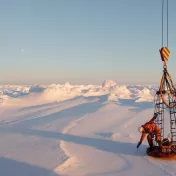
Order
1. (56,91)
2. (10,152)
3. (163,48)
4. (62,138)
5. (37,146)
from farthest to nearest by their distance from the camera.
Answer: (56,91) → (62,138) → (37,146) → (10,152) → (163,48)

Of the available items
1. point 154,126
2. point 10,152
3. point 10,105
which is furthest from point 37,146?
point 10,105

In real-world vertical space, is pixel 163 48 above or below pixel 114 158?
above

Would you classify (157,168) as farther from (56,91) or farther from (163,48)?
(56,91)

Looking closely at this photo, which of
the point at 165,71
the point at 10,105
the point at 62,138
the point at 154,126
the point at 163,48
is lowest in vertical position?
the point at 10,105

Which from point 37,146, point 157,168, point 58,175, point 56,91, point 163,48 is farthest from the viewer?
point 56,91

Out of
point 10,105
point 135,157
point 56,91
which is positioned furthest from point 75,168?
point 56,91

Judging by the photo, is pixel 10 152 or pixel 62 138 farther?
pixel 62 138

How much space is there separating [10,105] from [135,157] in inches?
2022

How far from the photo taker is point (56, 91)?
3169 inches

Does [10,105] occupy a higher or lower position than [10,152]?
lower

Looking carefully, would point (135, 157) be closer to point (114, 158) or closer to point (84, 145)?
point (114, 158)

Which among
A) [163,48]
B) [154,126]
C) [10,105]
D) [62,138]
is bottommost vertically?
[10,105]

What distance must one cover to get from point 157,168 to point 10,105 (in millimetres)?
53341

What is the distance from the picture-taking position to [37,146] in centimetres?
1802
